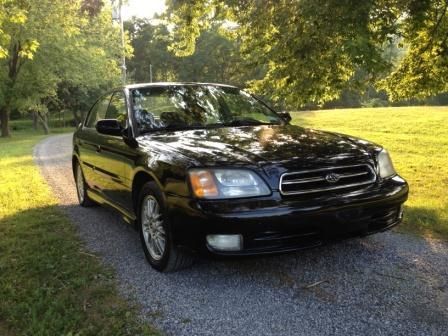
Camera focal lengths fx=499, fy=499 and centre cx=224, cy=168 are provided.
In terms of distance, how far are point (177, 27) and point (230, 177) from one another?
8333 millimetres

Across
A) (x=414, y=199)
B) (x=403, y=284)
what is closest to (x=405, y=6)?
(x=414, y=199)

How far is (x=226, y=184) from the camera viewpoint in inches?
141

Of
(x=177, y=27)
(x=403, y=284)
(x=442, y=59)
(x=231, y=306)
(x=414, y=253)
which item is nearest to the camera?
(x=231, y=306)

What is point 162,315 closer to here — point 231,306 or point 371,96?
point 231,306

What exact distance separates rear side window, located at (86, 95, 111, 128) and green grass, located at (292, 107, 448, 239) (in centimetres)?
368

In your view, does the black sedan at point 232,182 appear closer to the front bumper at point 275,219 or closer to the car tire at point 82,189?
the front bumper at point 275,219

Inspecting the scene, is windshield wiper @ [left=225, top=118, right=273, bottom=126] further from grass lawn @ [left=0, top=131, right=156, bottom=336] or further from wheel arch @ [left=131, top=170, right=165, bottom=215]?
grass lawn @ [left=0, top=131, right=156, bottom=336]

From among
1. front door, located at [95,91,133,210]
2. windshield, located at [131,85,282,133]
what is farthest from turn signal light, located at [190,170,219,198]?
windshield, located at [131,85,282,133]

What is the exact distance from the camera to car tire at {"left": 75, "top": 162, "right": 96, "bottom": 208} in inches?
261

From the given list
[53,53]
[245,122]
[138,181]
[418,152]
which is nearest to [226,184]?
[138,181]

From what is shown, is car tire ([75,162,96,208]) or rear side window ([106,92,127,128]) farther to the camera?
car tire ([75,162,96,208])

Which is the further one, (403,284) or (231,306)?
(403,284)

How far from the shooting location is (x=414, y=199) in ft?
22.0

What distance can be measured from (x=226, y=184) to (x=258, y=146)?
1.99ft
